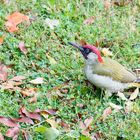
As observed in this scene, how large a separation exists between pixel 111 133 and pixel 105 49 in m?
1.54

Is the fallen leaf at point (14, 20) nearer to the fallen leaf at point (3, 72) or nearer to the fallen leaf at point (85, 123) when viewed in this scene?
the fallen leaf at point (3, 72)

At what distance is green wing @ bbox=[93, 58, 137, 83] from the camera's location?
214 inches

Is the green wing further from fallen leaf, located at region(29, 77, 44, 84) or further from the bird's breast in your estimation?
fallen leaf, located at region(29, 77, 44, 84)

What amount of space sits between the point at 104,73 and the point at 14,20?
1567 mm

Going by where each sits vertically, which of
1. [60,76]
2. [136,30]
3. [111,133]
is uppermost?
[136,30]

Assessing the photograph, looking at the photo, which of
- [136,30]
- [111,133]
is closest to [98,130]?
[111,133]

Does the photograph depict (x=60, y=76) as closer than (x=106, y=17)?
Yes

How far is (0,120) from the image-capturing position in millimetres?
4828

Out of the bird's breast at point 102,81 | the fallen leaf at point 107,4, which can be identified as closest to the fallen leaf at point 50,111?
the bird's breast at point 102,81

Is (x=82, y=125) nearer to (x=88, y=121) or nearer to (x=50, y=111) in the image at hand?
(x=88, y=121)

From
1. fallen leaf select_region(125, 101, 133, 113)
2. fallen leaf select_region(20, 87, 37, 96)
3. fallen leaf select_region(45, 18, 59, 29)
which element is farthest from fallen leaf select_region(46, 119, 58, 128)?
fallen leaf select_region(45, 18, 59, 29)

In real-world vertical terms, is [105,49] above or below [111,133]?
above

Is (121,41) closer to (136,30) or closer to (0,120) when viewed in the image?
(136,30)

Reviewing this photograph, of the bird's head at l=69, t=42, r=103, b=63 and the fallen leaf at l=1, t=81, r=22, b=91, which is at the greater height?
the bird's head at l=69, t=42, r=103, b=63
